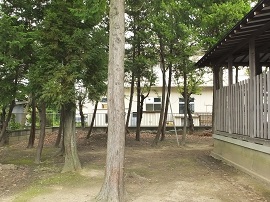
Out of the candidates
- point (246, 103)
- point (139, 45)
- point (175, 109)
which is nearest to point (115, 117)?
point (246, 103)

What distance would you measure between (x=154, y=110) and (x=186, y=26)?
14906 millimetres

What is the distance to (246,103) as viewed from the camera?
9.73 m

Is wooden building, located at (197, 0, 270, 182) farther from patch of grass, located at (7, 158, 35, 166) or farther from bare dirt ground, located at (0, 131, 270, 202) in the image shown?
patch of grass, located at (7, 158, 35, 166)

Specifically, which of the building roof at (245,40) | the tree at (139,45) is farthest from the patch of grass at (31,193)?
the tree at (139,45)

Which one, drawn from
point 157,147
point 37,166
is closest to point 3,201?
point 37,166

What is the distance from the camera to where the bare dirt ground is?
7.29 m

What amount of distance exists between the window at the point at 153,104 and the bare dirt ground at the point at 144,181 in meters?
16.0

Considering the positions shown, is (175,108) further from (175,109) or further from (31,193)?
(31,193)

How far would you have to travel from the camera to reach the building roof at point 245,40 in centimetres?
716

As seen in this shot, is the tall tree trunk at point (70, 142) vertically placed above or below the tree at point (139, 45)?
below

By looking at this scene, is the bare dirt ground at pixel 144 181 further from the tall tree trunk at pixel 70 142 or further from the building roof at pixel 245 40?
the building roof at pixel 245 40

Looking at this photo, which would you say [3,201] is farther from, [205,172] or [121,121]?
[205,172]

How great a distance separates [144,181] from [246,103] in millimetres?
3644

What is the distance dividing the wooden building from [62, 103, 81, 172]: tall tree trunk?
4.79 m
